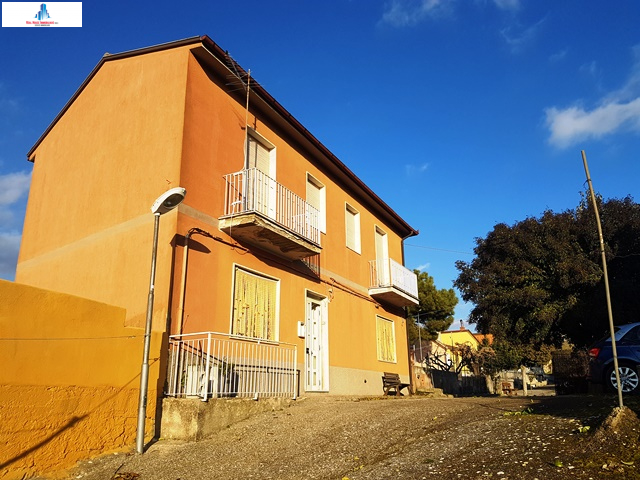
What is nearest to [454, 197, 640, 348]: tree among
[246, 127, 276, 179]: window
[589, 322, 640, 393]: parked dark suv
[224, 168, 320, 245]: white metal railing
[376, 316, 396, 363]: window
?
[376, 316, 396, 363]: window

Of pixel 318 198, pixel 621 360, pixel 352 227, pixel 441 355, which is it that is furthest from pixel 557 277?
pixel 441 355

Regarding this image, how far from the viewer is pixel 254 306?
10602 mm

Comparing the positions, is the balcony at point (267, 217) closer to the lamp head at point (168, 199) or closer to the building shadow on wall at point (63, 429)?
the lamp head at point (168, 199)

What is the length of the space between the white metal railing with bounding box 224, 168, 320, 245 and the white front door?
183 cm

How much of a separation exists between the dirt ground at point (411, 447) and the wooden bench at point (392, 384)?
716cm

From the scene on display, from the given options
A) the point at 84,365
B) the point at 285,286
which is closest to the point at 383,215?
the point at 285,286

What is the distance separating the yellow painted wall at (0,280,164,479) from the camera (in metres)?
6.04

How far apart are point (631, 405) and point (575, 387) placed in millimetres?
8775

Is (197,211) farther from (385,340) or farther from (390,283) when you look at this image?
(385,340)

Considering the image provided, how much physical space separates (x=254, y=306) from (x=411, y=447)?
518cm

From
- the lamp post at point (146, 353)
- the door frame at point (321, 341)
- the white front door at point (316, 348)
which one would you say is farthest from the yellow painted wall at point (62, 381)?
the white front door at point (316, 348)

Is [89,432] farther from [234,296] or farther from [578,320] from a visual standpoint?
[578,320]

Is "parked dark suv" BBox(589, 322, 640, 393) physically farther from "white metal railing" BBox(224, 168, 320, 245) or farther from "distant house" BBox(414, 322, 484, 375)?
"distant house" BBox(414, 322, 484, 375)

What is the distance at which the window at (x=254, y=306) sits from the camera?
1013 centimetres
